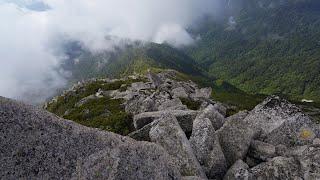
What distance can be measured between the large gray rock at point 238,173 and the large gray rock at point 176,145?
1316mm

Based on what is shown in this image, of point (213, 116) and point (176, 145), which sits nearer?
point (176, 145)

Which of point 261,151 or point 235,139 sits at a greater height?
point 235,139

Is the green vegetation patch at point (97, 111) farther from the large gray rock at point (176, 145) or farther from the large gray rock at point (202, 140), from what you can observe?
the large gray rock at point (176, 145)

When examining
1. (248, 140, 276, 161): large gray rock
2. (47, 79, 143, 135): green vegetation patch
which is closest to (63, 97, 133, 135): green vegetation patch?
(47, 79, 143, 135): green vegetation patch

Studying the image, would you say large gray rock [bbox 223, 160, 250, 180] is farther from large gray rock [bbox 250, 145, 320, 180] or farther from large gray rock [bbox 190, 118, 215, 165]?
large gray rock [bbox 190, 118, 215, 165]

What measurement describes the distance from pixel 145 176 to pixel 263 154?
9414mm

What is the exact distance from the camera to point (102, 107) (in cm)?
5909

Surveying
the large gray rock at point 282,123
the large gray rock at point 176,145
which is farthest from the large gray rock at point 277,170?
the large gray rock at point 282,123

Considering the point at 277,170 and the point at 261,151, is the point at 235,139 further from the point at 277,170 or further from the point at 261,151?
the point at 277,170

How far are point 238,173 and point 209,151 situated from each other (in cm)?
195

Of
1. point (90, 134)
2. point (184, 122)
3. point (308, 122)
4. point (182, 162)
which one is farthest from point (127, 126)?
point (90, 134)

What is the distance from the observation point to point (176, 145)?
19.4m

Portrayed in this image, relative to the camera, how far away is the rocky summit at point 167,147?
1355cm

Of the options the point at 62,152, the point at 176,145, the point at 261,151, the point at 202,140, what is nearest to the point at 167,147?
the point at 176,145
